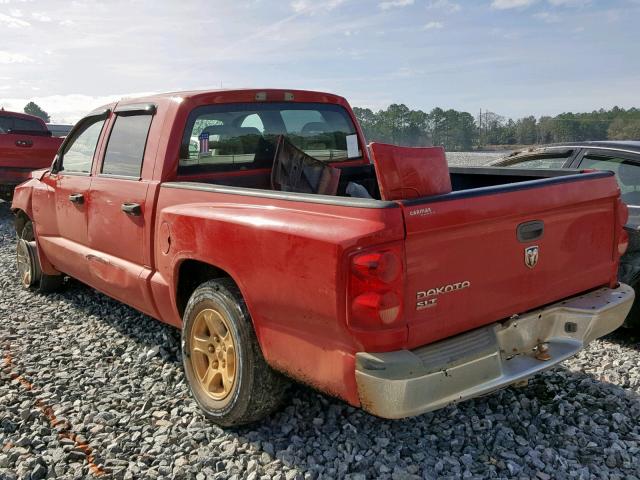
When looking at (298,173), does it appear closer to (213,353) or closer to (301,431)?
(213,353)

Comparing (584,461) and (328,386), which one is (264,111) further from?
(584,461)

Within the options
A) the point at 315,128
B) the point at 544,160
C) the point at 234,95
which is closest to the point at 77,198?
the point at 234,95

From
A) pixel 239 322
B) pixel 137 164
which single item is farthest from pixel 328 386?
pixel 137 164

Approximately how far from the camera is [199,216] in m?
3.19

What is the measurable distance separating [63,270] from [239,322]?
2.93 m

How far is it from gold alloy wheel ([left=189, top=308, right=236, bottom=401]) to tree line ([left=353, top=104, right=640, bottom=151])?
84.4 ft

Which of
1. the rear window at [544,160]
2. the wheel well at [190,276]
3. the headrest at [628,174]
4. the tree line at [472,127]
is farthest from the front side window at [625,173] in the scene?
the tree line at [472,127]

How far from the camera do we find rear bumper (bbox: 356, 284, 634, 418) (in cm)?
238

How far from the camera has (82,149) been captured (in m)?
4.98

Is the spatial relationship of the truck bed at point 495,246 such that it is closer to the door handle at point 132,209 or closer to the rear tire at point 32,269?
the door handle at point 132,209

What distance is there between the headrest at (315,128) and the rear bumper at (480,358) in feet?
7.75

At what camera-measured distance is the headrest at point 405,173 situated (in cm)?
254

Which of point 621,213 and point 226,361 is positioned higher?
point 621,213

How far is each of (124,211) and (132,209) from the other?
0.14m
